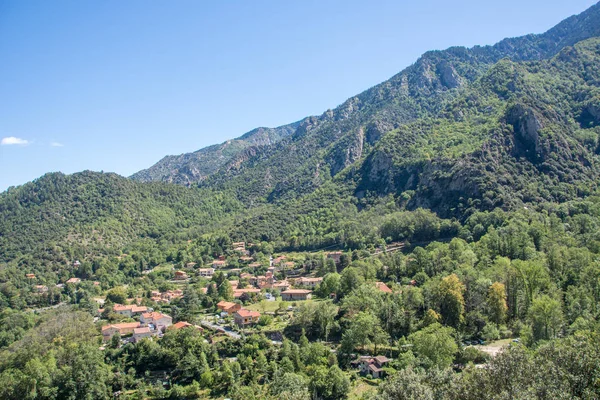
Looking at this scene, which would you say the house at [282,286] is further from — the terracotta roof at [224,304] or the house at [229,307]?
the house at [229,307]

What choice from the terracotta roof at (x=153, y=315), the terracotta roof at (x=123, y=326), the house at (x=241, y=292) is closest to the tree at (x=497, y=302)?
the house at (x=241, y=292)

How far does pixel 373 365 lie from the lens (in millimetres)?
41062

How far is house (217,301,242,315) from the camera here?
6059cm

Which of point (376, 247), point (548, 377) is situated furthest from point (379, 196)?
point (548, 377)

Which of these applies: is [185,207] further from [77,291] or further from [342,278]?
[342,278]

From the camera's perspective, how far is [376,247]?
87812mm

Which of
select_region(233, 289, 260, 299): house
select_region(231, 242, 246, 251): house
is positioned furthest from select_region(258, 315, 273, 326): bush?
select_region(231, 242, 246, 251): house

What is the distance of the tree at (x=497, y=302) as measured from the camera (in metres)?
45.2

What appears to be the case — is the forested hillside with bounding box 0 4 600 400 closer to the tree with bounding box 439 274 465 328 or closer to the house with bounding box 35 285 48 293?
the tree with bounding box 439 274 465 328

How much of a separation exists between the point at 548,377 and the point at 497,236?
46141mm

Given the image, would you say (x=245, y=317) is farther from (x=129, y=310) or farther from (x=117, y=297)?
(x=117, y=297)

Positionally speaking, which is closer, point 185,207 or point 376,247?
point 376,247

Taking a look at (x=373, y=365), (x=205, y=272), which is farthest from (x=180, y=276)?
(x=373, y=365)

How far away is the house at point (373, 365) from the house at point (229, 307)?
2287 cm
